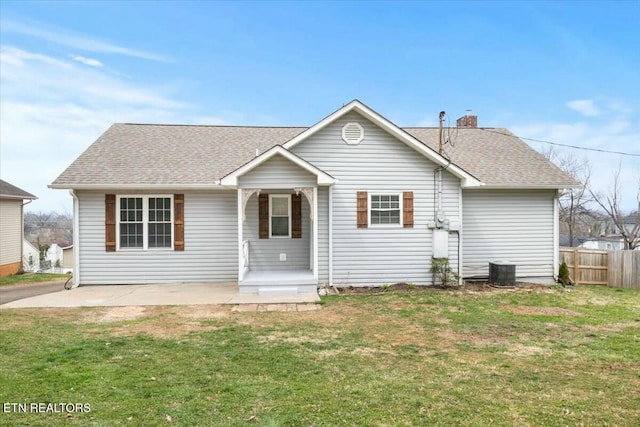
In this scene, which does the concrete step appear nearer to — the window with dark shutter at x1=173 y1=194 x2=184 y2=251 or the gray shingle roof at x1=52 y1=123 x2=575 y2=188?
the window with dark shutter at x1=173 y1=194 x2=184 y2=251

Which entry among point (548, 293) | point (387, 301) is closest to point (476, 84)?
point (548, 293)

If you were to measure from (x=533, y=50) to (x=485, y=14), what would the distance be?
481 cm

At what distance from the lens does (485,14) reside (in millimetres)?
15328

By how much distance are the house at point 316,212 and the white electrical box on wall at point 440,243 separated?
0.10 feet

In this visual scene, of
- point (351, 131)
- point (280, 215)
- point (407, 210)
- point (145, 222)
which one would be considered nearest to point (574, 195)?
point (407, 210)

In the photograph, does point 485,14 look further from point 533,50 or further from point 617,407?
point 617,407

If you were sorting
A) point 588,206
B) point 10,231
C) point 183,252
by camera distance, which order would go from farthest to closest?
point 588,206 < point 10,231 < point 183,252

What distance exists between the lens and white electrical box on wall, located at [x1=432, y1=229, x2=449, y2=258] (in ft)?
36.2

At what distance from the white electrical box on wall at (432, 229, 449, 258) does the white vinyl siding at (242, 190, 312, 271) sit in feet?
12.0

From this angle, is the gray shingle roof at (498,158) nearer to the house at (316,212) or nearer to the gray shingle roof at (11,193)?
the house at (316,212)

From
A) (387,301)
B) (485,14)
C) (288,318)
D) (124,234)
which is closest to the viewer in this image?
(288,318)

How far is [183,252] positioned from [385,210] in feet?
20.1

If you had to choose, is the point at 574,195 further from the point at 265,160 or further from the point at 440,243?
the point at 265,160

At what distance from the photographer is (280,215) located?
11.9 metres
